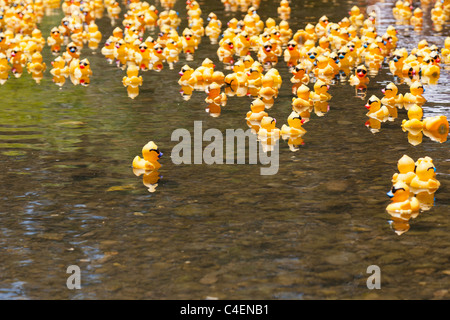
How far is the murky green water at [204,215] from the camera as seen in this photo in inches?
265

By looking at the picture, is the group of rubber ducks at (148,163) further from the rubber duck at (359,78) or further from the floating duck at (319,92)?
the rubber duck at (359,78)

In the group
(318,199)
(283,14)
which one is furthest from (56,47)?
(318,199)

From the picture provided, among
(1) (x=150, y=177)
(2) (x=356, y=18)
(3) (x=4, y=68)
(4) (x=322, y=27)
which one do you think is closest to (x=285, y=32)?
(4) (x=322, y=27)

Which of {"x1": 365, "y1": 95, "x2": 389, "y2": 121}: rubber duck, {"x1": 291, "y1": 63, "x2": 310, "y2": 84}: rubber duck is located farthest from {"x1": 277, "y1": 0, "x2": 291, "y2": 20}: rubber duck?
{"x1": 365, "y1": 95, "x2": 389, "y2": 121}: rubber duck

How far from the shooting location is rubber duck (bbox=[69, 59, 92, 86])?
15.6 m

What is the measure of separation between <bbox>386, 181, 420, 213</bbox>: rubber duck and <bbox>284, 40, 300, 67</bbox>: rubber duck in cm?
955

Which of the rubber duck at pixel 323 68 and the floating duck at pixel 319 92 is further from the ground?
the rubber duck at pixel 323 68

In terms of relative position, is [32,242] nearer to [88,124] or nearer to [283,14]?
[88,124]

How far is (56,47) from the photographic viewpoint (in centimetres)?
1961

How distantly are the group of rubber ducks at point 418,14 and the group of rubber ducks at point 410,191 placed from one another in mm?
13904

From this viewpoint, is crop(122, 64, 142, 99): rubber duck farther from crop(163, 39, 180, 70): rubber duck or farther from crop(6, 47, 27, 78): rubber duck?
crop(6, 47, 27, 78): rubber duck

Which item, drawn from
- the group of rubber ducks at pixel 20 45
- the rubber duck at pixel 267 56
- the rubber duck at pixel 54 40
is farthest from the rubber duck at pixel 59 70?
the rubber duck at pixel 267 56

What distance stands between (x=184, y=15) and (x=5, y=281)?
1980 cm

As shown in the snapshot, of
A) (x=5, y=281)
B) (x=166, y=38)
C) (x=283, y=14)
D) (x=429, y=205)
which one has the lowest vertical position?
(x=5, y=281)
